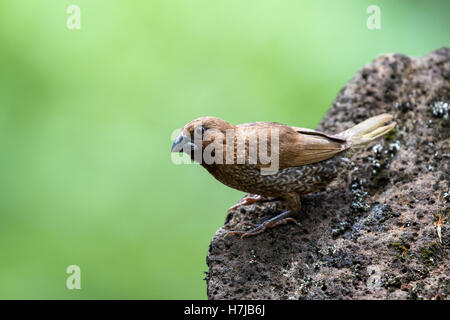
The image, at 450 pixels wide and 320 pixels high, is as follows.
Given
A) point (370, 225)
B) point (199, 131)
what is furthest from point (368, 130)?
point (199, 131)

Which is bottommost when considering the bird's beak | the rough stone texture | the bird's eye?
the rough stone texture

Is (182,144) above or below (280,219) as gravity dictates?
above

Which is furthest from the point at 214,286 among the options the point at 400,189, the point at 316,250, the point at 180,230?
the point at 180,230

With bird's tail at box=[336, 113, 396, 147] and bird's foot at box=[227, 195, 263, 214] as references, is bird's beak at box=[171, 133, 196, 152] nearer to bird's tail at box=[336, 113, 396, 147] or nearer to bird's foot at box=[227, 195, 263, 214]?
bird's foot at box=[227, 195, 263, 214]

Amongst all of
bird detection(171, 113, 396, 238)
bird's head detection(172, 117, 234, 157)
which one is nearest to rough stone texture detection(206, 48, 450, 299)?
bird detection(171, 113, 396, 238)

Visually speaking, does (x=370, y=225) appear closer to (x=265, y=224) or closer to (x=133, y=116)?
(x=265, y=224)

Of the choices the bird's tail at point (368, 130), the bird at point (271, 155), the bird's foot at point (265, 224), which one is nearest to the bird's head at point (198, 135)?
the bird at point (271, 155)

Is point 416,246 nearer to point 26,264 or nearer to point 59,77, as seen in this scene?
point 26,264
